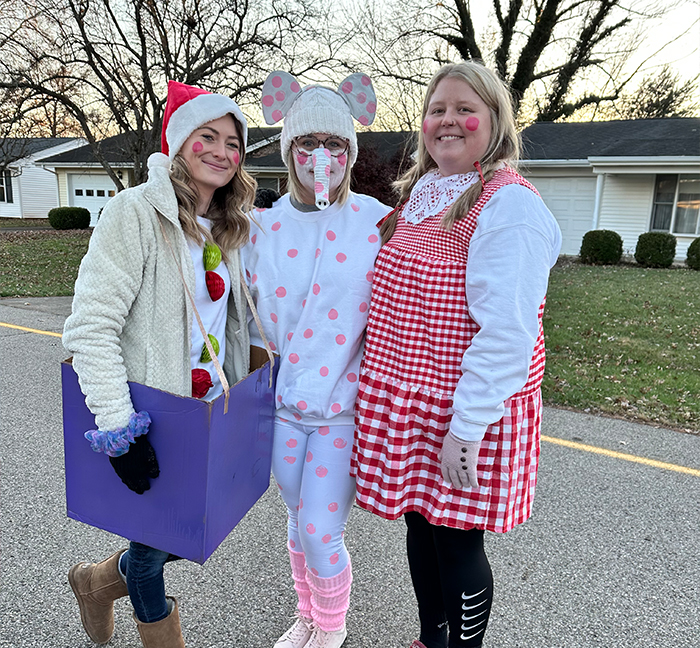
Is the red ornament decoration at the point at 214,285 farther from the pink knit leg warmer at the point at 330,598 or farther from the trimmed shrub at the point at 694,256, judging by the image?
the trimmed shrub at the point at 694,256

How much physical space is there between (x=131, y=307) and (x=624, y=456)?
3.40 meters

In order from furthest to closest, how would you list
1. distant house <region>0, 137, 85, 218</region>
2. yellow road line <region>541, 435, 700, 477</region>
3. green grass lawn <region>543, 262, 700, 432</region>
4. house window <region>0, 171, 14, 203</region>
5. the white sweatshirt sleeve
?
house window <region>0, 171, 14, 203</region> → distant house <region>0, 137, 85, 218</region> → green grass lawn <region>543, 262, 700, 432</region> → yellow road line <region>541, 435, 700, 477</region> → the white sweatshirt sleeve

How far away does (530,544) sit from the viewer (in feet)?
9.24

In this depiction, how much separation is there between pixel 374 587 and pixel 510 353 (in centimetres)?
147

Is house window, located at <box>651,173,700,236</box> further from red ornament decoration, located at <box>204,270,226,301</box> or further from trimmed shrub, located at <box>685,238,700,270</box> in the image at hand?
red ornament decoration, located at <box>204,270,226,301</box>

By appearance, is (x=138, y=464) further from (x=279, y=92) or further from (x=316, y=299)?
(x=279, y=92)

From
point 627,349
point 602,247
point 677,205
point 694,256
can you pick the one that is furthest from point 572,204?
point 627,349

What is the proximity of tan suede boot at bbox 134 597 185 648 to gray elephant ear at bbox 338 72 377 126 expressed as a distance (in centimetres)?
188

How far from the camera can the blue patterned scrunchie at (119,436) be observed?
1.60 metres

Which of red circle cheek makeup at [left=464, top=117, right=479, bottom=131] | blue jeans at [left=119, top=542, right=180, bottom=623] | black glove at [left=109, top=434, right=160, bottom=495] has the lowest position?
blue jeans at [left=119, top=542, right=180, bottom=623]

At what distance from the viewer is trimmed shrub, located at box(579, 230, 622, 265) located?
1553 cm

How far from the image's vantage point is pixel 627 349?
6742 millimetres

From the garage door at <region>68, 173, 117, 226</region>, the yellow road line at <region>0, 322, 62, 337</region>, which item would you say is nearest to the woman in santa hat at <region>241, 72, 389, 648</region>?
the yellow road line at <region>0, 322, 62, 337</region>

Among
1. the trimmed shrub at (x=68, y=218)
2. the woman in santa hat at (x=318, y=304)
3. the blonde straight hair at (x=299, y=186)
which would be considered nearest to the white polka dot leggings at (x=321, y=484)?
the woman in santa hat at (x=318, y=304)
